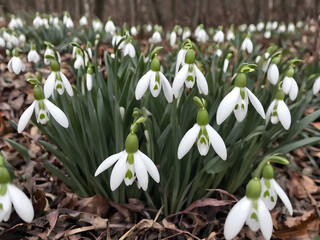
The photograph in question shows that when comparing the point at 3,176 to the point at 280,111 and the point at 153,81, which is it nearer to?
the point at 153,81

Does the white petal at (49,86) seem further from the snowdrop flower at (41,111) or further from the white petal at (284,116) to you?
the white petal at (284,116)

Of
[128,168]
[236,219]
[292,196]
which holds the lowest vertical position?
[292,196]

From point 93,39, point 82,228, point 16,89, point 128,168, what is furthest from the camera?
point 93,39

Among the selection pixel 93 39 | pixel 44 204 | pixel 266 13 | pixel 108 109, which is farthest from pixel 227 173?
pixel 266 13

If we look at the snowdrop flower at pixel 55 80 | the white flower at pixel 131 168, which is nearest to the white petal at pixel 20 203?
the white flower at pixel 131 168

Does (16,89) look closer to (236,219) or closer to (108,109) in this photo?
(108,109)

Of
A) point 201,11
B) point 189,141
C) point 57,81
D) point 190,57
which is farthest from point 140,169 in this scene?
point 201,11

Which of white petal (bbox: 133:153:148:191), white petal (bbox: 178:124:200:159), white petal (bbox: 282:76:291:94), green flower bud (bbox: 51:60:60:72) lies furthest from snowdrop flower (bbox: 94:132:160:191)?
white petal (bbox: 282:76:291:94)
